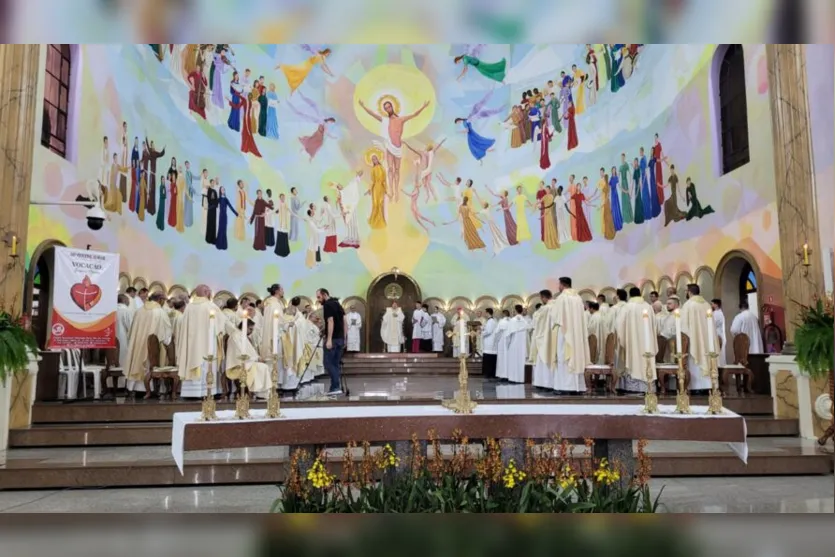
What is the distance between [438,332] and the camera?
1847cm

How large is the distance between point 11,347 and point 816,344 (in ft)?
26.7

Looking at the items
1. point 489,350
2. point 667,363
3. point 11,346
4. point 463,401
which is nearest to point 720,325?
point 667,363

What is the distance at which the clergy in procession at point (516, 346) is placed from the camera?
12594 mm

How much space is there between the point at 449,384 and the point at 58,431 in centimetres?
735

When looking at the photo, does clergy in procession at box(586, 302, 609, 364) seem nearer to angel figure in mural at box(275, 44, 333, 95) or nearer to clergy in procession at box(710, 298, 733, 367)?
clergy in procession at box(710, 298, 733, 367)

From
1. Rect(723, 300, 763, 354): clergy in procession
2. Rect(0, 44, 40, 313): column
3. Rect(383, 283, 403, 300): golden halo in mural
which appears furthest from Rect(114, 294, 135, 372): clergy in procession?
Rect(723, 300, 763, 354): clergy in procession

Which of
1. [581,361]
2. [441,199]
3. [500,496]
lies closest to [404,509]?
[500,496]

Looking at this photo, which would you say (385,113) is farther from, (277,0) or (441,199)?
(277,0)

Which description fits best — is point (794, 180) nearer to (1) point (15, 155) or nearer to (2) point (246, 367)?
(2) point (246, 367)

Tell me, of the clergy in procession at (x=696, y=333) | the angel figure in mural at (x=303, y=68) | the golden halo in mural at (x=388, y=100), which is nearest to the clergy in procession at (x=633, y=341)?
the clergy in procession at (x=696, y=333)

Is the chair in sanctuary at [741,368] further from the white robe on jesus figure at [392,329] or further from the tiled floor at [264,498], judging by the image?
the white robe on jesus figure at [392,329]

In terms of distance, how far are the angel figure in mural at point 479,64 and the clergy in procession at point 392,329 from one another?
26.7ft

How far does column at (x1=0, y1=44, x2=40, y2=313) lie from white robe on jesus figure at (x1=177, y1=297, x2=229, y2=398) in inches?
86.3

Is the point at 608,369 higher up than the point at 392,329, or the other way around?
the point at 392,329
